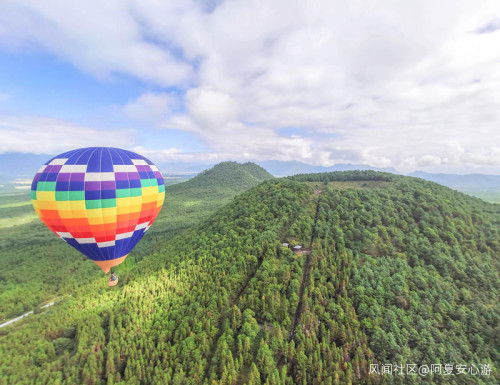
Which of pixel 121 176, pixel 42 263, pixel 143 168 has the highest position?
pixel 143 168

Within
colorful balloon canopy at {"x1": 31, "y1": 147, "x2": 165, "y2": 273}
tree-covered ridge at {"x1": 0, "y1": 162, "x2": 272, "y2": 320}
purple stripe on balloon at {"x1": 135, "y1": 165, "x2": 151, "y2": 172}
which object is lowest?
tree-covered ridge at {"x1": 0, "y1": 162, "x2": 272, "y2": 320}

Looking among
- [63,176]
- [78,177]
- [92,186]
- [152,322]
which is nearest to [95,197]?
[92,186]

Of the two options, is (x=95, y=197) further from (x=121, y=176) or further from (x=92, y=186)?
(x=121, y=176)

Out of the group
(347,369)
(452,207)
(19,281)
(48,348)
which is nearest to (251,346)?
(347,369)

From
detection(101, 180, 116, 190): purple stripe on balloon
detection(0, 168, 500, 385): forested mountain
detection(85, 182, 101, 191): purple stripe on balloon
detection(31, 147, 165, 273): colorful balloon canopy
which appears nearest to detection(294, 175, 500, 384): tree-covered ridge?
detection(0, 168, 500, 385): forested mountain

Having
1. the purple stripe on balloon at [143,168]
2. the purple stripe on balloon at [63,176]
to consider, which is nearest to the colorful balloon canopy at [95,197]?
the purple stripe on balloon at [63,176]

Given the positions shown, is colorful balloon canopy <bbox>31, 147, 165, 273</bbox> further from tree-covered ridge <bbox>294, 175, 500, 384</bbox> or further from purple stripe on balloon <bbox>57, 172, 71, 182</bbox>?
tree-covered ridge <bbox>294, 175, 500, 384</bbox>

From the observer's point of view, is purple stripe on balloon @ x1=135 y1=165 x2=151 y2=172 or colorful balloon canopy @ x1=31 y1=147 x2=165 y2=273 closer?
colorful balloon canopy @ x1=31 y1=147 x2=165 y2=273
